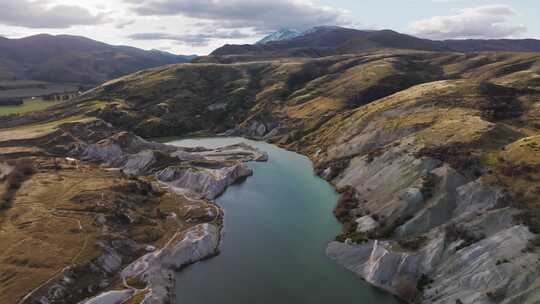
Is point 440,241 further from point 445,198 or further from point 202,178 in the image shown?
point 202,178

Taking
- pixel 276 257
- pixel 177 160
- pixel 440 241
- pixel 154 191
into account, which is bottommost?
pixel 276 257

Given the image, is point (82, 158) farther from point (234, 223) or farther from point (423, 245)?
point (423, 245)

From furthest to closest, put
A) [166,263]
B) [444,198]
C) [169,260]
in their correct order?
1. [444,198]
2. [169,260]
3. [166,263]

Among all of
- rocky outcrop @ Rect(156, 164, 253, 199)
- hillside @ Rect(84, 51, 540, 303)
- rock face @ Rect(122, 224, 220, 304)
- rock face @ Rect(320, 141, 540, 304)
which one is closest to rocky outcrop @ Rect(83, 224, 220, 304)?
rock face @ Rect(122, 224, 220, 304)

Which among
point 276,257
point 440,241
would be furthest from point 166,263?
point 440,241

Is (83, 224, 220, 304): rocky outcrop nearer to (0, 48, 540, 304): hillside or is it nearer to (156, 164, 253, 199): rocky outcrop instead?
(0, 48, 540, 304): hillside

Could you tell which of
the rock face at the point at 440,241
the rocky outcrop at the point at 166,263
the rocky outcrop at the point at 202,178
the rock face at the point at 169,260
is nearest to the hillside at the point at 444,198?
the rock face at the point at 440,241

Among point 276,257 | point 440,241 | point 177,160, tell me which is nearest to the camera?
point 440,241

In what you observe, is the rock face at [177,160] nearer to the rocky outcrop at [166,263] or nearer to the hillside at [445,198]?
the rocky outcrop at [166,263]

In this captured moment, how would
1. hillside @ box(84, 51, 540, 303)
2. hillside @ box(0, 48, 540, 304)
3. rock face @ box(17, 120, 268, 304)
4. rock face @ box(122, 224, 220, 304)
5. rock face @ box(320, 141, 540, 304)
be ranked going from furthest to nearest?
rock face @ box(17, 120, 268, 304) < rock face @ box(122, 224, 220, 304) < hillside @ box(84, 51, 540, 303) < hillside @ box(0, 48, 540, 304) < rock face @ box(320, 141, 540, 304)
